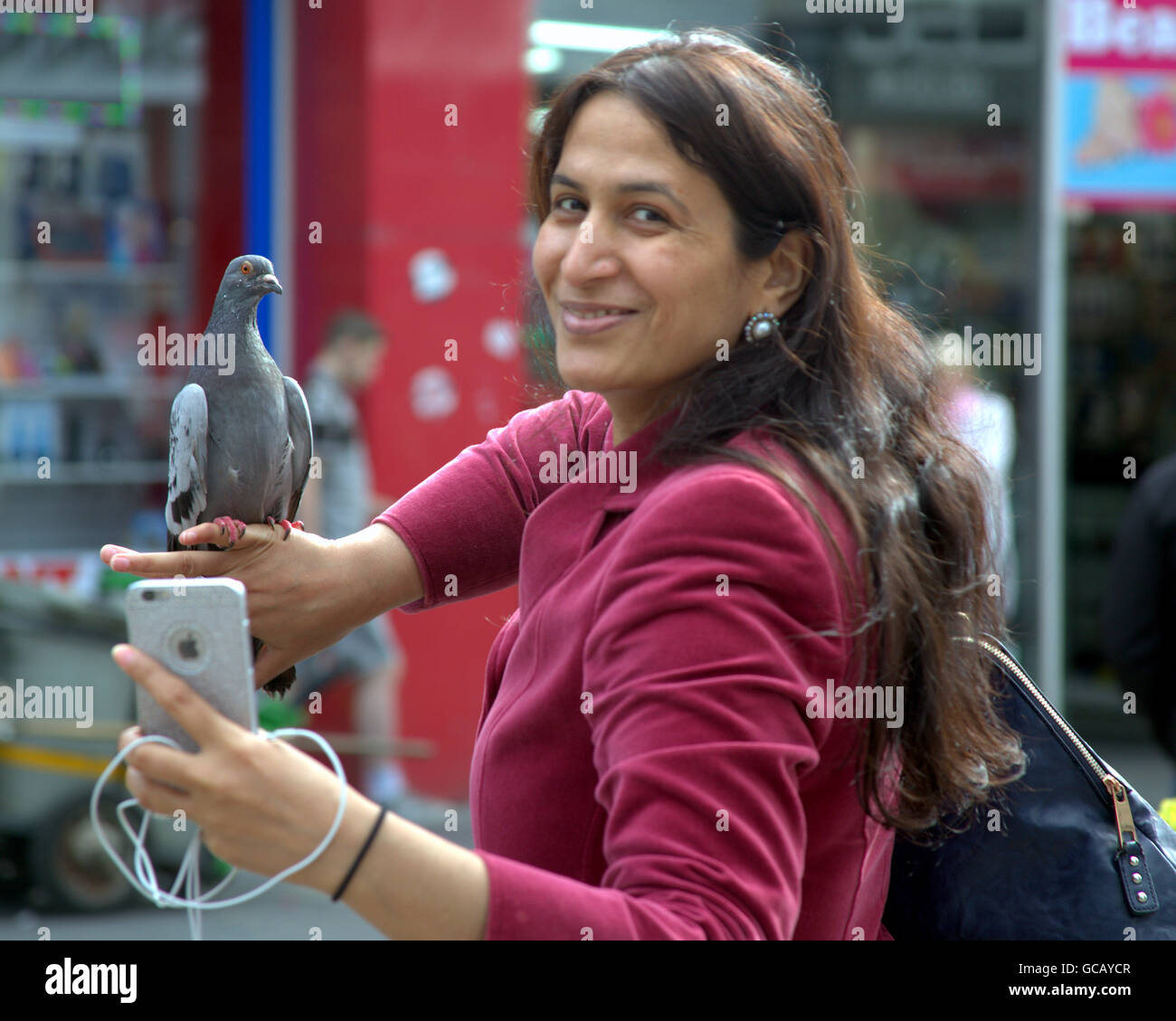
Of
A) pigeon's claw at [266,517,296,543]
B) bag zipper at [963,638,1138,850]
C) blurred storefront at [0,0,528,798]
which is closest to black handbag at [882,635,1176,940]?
bag zipper at [963,638,1138,850]

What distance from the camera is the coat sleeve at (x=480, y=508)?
192 centimetres

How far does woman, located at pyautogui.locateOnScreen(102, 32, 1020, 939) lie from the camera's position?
47.3 inches

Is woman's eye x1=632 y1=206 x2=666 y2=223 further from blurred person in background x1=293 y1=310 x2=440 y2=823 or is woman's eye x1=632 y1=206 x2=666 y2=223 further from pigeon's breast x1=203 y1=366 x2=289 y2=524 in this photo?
blurred person in background x1=293 y1=310 x2=440 y2=823

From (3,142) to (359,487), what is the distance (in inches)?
106

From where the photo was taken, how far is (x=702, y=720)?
4.06ft

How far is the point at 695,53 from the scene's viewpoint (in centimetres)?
151

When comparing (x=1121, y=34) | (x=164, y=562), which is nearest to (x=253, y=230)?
(x=1121, y=34)

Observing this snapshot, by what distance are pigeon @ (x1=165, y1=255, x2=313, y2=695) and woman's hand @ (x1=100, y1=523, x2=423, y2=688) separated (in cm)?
3

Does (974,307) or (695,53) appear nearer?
(695,53)

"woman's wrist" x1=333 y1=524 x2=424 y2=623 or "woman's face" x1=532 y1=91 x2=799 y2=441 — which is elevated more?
"woman's face" x1=532 y1=91 x2=799 y2=441

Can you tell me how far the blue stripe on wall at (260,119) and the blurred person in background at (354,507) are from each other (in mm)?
700
